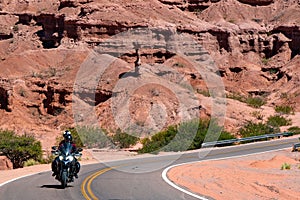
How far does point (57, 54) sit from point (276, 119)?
39.1 metres

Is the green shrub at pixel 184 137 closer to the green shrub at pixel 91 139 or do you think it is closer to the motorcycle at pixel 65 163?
the green shrub at pixel 91 139

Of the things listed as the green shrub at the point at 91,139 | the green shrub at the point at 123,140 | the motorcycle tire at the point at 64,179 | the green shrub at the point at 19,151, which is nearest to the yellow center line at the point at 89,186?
the motorcycle tire at the point at 64,179

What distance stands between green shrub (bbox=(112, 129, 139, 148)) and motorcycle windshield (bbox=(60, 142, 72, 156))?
855 inches

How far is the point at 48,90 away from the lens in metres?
52.6

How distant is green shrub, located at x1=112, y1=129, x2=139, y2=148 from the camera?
120 feet

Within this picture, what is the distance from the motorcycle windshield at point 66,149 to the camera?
47.5 feet

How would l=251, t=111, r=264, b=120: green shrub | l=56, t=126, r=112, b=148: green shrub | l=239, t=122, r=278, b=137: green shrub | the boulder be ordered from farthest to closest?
l=251, t=111, r=264, b=120: green shrub < l=239, t=122, r=278, b=137: green shrub < l=56, t=126, r=112, b=148: green shrub < the boulder

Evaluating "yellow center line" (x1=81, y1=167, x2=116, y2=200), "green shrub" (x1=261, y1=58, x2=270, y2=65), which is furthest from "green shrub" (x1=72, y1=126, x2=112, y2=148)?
"green shrub" (x1=261, y1=58, x2=270, y2=65)

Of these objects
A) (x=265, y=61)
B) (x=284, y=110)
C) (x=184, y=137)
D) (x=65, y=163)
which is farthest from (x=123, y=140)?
(x=265, y=61)

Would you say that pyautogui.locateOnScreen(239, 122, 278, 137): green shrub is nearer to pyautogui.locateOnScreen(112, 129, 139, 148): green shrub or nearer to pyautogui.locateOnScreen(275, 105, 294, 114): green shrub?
pyautogui.locateOnScreen(112, 129, 139, 148): green shrub

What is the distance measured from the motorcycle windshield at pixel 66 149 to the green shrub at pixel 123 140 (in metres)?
21.7

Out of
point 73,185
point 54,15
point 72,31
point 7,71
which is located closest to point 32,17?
point 54,15

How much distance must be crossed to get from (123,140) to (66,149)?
2225 cm

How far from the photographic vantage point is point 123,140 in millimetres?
36719
